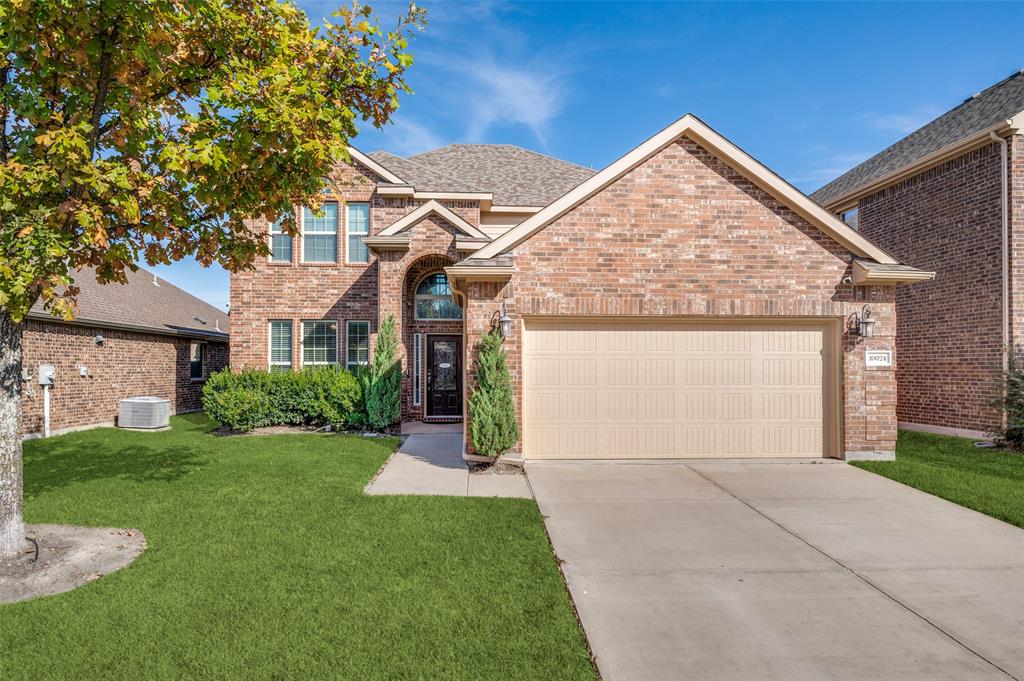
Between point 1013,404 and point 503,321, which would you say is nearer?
point 503,321

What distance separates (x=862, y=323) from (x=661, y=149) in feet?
14.5

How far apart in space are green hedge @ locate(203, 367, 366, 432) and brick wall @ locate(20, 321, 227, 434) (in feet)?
11.0

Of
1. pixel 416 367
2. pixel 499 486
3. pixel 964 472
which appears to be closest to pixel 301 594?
pixel 499 486

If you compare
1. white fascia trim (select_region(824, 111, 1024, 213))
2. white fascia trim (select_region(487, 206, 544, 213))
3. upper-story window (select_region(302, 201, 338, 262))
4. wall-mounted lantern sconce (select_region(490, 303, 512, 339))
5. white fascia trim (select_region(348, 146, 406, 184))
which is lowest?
wall-mounted lantern sconce (select_region(490, 303, 512, 339))

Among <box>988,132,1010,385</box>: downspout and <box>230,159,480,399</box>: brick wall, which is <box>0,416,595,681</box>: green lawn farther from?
<box>988,132,1010,385</box>: downspout

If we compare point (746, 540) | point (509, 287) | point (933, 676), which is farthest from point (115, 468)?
point (933, 676)

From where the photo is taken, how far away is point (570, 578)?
179 inches

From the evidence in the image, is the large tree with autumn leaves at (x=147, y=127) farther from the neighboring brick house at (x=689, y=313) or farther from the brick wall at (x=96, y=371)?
Result: the brick wall at (x=96, y=371)

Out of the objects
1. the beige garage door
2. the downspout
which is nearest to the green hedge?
the beige garage door

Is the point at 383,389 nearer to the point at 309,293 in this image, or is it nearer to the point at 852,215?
the point at 309,293

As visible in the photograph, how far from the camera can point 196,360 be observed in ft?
61.4

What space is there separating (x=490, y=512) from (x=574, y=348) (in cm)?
366

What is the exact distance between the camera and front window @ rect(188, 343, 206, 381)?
60.1 feet

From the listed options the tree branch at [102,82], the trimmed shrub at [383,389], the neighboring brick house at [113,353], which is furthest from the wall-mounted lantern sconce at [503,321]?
the neighboring brick house at [113,353]
